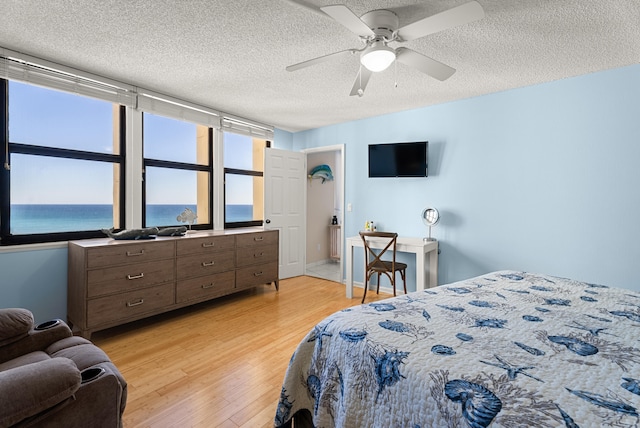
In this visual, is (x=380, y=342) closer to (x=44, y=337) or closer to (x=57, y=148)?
(x=44, y=337)

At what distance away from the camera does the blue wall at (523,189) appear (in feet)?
8.70

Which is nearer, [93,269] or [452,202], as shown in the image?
[93,269]

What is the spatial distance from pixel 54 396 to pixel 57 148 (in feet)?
8.51

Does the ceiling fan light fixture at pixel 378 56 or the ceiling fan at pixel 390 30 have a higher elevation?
the ceiling fan at pixel 390 30

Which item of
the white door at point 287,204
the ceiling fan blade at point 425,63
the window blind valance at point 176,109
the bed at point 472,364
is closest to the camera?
the bed at point 472,364

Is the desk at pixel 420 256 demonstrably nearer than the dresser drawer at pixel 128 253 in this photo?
No

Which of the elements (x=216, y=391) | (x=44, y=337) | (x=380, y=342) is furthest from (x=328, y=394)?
(x=44, y=337)

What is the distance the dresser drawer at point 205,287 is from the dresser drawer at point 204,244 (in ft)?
0.94

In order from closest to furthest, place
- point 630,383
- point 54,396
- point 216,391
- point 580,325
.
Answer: point 630,383 < point 54,396 < point 580,325 < point 216,391

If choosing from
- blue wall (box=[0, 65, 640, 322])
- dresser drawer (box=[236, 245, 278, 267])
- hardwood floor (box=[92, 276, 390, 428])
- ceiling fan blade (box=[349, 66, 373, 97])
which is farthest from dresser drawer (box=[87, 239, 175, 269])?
ceiling fan blade (box=[349, 66, 373, 97])

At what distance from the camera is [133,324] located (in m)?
2.98

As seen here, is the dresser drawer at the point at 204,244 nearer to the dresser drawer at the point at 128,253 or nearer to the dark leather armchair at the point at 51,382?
the dresser drawer at the point at 128,253

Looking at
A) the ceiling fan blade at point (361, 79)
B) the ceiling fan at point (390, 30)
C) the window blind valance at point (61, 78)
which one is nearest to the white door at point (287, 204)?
the window blind valance at point (61, 78)

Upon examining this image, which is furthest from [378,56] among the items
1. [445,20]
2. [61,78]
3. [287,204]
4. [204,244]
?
[287,204]
